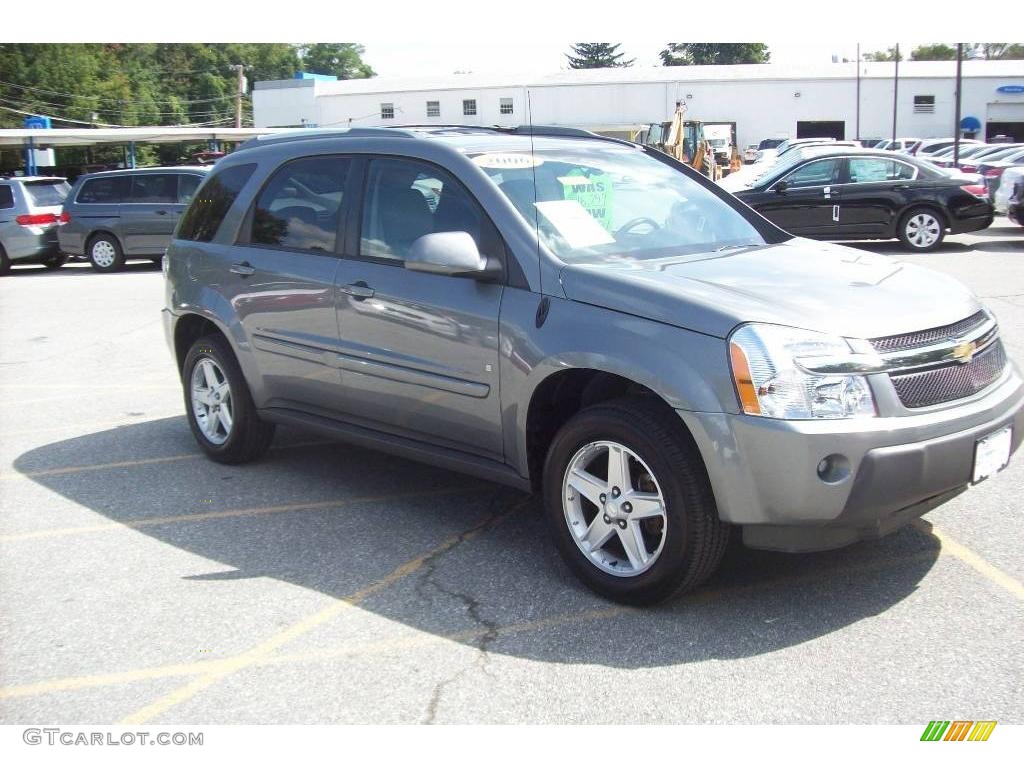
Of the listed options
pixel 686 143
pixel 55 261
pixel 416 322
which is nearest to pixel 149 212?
pixel 55 261

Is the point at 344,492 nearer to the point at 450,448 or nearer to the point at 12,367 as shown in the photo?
the point at 450,448

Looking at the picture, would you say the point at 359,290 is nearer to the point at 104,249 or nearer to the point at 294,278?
the point at 294,278

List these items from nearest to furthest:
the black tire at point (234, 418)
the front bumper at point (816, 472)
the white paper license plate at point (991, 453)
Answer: the front bumper at point (816, 472)
the white paper license plate at point (991, 453)
the black tire at point (234, 418)

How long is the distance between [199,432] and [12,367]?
446 centimetres

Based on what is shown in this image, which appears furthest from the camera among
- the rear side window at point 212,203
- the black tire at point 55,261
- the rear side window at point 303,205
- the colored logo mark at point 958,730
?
the black tire at point 55,261

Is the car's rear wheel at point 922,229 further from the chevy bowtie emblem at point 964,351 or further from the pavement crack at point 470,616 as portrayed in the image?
the chevy bowtie emblem at point 964,351

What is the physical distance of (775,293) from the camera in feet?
13.0

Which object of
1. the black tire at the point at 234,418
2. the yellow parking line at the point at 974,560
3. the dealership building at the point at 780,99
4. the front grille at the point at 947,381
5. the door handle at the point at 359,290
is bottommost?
the yellow parking line at the point at 974,560

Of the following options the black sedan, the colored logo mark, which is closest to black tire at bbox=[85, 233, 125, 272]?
the black sedan

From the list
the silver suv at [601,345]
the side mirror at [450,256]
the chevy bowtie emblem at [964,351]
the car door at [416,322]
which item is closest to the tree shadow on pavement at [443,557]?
the silver suv at [601,345]

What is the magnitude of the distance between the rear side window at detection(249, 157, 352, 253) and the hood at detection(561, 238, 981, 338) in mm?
1601

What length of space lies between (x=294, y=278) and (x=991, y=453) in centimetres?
334

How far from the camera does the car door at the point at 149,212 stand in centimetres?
1859

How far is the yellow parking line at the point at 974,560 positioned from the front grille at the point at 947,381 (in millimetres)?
769
